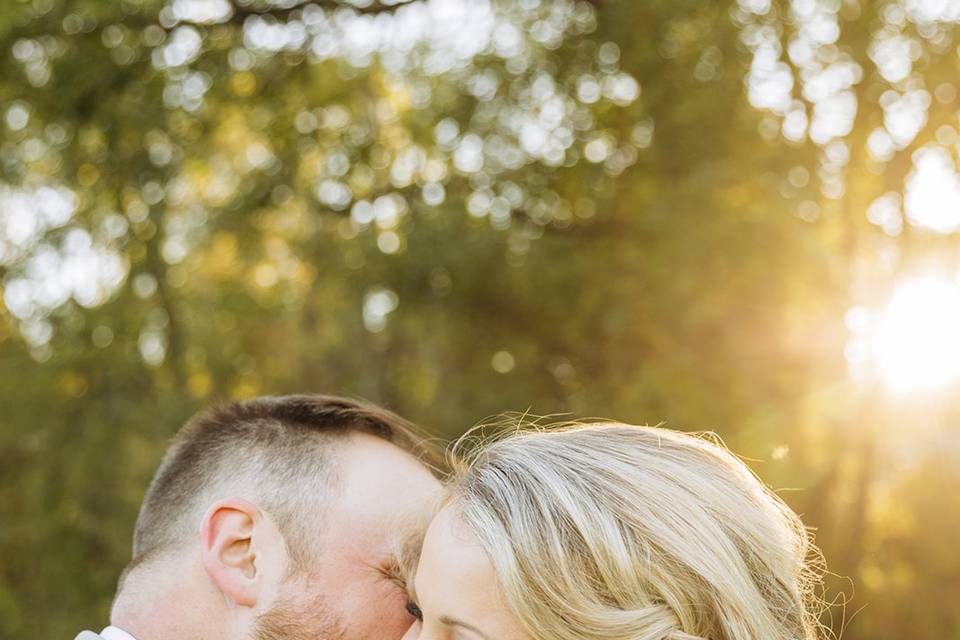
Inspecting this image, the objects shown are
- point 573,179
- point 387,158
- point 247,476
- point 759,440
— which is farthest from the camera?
point 387,158

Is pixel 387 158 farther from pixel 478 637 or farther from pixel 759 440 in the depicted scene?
pixel 478 637

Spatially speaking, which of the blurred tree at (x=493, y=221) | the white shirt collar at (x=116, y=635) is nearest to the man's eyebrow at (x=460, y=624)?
the white shirt collar at (x=116, y=635)

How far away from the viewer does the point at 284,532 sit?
3.23 m

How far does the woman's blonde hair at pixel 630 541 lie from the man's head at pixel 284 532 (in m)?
0.72

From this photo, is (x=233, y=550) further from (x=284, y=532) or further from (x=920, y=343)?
(x=920, y=343)

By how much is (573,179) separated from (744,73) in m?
1.77

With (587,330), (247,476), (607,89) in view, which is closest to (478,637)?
(247,476)

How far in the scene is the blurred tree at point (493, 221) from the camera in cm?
926

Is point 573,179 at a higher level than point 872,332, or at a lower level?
higher

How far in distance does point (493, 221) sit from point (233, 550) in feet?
26.0

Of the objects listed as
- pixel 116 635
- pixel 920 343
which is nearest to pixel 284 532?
pixel 116 635

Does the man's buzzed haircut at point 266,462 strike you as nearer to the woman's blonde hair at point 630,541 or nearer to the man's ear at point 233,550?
the man's ear at point 233,550

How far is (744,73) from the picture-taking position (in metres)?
10.2

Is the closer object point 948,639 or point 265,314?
A: point 948,639
